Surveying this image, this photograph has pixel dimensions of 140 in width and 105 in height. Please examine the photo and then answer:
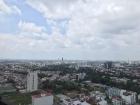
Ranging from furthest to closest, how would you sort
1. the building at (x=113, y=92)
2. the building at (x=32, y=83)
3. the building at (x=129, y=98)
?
1. the building at (x=32, y=83)
2. the building at (x=113, y=92)
3. the building at (x=129, y=98)

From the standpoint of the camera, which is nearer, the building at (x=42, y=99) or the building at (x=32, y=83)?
the building at (x=42, y=99)

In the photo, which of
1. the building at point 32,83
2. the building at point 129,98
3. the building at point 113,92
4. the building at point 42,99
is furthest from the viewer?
the building at point 32,83

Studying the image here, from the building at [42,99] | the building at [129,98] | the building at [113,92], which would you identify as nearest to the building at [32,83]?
the building at [113,92]

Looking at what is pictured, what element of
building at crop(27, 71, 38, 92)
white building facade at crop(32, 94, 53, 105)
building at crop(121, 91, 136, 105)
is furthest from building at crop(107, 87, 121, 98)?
white building facade at crop(32, 94, 53, 105)

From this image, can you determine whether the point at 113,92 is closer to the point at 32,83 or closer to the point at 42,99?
the point at 32,83

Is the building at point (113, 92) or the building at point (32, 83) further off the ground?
the building at point (32, 83)

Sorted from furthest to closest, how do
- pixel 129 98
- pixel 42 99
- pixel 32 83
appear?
pixel 32 83, pixel 129 98, pixel 42 99

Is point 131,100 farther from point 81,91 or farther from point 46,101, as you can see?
point 46,101

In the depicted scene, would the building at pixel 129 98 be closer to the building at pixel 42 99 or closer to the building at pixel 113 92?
the building at pixel 113 92

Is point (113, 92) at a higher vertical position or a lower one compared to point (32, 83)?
lower

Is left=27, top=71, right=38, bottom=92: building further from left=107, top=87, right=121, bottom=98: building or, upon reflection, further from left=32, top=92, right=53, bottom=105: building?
left=32, top=92, right=53, bottom=105: building

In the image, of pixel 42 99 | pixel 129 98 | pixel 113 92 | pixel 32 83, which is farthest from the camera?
pixel 32 83

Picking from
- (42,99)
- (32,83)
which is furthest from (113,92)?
(42,99)
